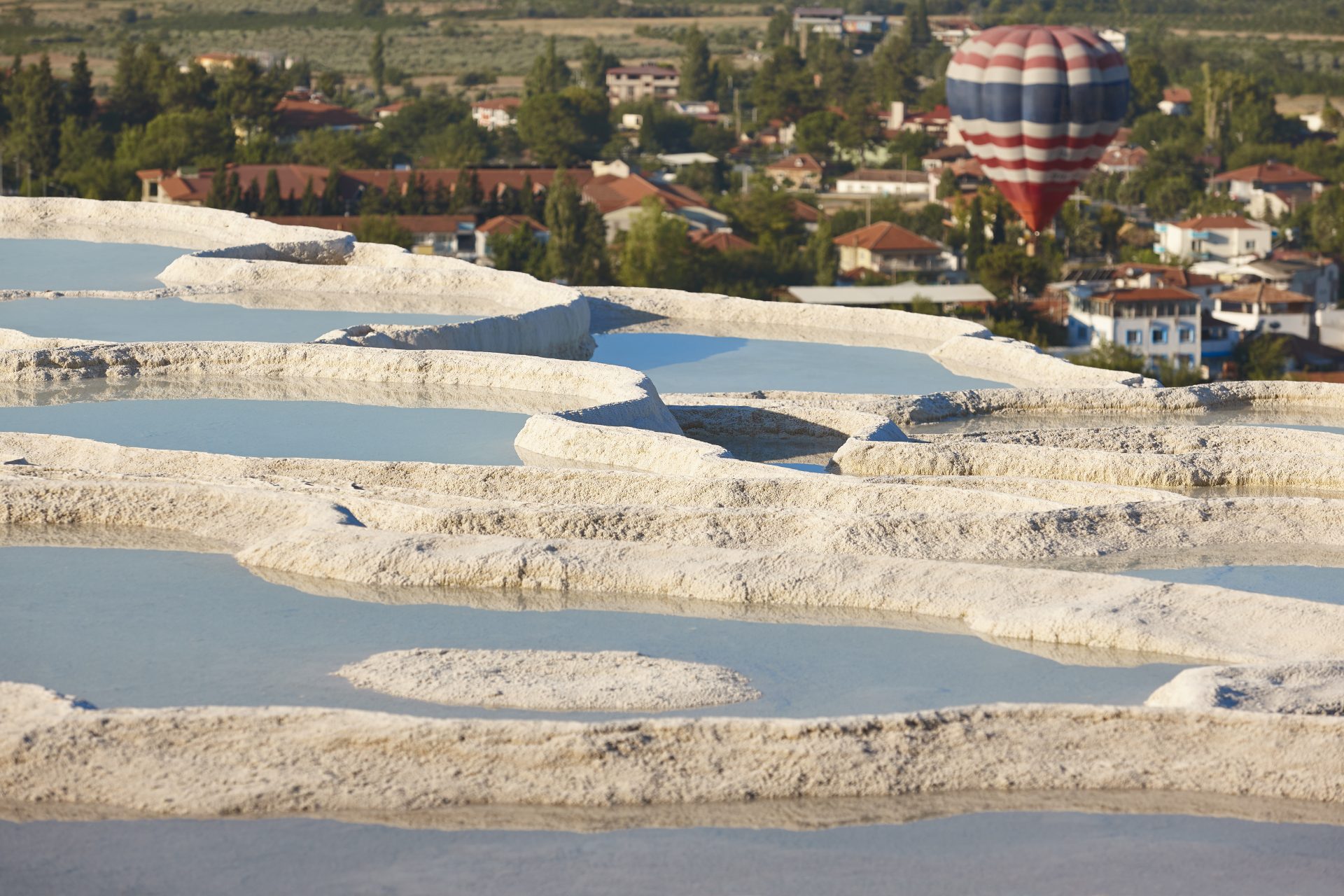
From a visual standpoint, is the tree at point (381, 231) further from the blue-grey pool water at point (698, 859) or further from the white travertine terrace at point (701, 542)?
the blue-grey pool water at point (698, 859)

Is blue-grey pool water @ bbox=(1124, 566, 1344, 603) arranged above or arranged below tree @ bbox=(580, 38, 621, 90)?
above

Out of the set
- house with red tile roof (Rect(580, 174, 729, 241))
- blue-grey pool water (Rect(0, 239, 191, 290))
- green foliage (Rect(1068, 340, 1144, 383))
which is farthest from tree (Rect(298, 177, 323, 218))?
blue-grey pool water (Rect(0, 239, 191, 290))

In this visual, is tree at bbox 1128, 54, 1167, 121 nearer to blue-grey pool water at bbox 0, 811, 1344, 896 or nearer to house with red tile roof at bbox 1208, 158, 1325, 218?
house with red tile roof at bbox 1208, 158, 1325, 218

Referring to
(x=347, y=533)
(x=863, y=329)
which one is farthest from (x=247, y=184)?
(x=347, y=533)

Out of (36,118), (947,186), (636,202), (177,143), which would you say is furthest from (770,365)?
(947,186)

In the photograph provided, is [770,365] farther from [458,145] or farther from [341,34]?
[341,34]

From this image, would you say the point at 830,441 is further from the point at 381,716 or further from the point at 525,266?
the point at 525,266
